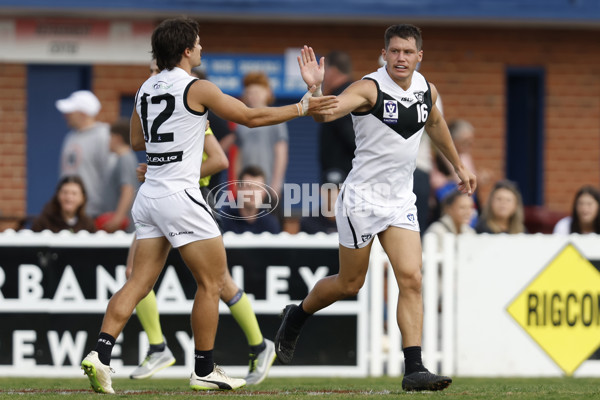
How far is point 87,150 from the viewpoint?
12219 mm

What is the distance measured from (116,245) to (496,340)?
3.32 meters

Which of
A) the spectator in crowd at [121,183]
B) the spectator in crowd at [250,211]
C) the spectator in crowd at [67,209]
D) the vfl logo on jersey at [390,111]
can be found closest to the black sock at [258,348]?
the spectator in crowd at [250,211]

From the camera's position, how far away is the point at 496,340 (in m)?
10.3

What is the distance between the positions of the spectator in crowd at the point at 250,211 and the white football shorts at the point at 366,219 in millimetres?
Result: 2902

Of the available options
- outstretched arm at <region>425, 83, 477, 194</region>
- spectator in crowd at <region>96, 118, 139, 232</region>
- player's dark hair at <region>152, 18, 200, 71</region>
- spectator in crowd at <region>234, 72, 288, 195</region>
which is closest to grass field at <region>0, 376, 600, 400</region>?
outstretched arm at <region>425, 83, 477, 194</region>

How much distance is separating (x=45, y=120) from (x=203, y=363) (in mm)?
7863

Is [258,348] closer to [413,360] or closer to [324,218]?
[413,360]

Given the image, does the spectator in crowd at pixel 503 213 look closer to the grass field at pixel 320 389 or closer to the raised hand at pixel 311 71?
the grass field at pixel 320 389

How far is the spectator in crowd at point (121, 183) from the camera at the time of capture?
11.5 metres

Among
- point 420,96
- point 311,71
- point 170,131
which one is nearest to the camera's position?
point 170,131

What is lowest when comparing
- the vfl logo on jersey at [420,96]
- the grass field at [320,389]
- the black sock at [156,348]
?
the grass field at [320,389]

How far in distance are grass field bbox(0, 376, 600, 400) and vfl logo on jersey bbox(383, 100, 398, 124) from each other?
65.6 inches

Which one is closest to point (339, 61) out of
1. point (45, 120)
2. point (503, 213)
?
point (503, 213)

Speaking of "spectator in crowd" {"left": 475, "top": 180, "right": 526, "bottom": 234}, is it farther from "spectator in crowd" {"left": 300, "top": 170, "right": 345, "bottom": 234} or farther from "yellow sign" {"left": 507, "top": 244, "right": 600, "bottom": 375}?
"spectator in crowd" {"left": 300, "top": 170, "right": 345, "bottom": 234}
